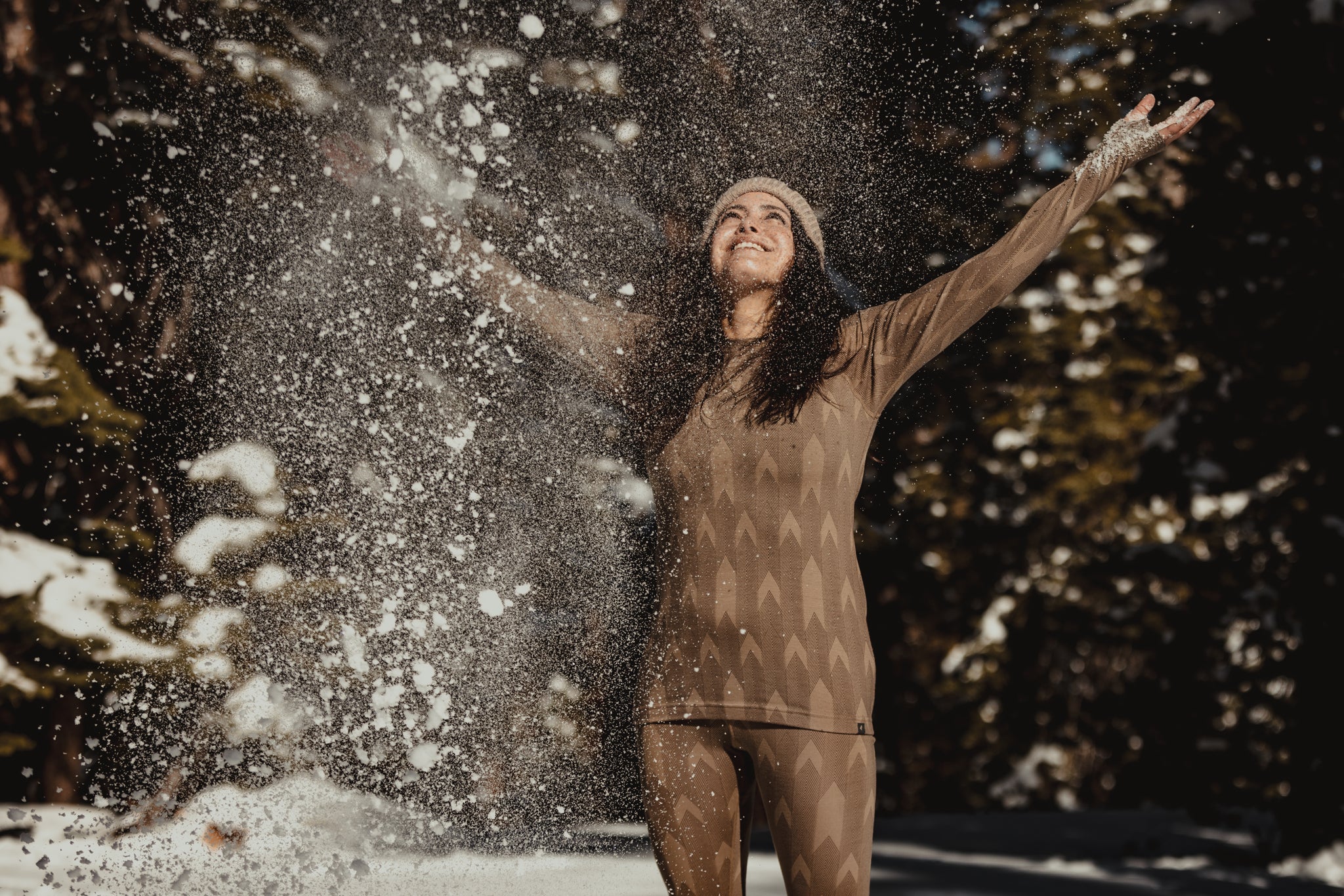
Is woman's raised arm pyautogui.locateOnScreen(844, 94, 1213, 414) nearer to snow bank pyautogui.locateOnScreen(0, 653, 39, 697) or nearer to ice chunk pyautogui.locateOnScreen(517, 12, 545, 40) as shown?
snow bank pyautogui.locateOnScreen(0, 653, 39, 697)

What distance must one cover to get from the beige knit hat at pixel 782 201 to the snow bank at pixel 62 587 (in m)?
3.12

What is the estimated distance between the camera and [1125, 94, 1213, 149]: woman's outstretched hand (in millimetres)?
2250

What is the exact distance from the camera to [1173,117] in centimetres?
227

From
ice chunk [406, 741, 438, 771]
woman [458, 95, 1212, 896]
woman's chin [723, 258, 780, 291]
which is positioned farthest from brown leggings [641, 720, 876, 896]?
Result: ice chunk [406, 741, 438, 771]

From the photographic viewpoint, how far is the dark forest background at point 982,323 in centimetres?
515

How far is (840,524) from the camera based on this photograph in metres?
2.04

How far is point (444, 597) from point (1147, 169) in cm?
393

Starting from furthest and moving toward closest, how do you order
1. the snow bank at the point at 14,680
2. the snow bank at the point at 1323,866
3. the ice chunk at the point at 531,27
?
the ice chunk at the point at 531,27
the snow bank at the point at 1323,866
the snow bank at the point at 14,680

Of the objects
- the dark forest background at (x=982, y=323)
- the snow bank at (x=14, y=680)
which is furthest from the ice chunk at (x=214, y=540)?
the snow bank at (x=14, y=680)

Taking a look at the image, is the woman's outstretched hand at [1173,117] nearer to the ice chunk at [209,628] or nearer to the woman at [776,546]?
the woman at [776,546]

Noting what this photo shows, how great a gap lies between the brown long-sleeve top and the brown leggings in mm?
37

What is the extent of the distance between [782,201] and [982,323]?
4.34 metres

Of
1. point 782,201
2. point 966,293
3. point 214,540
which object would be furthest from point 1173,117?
point 214,540

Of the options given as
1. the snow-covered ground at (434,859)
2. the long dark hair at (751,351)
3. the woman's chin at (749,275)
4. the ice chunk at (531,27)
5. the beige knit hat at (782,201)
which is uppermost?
the ice chunk at (531,27)
